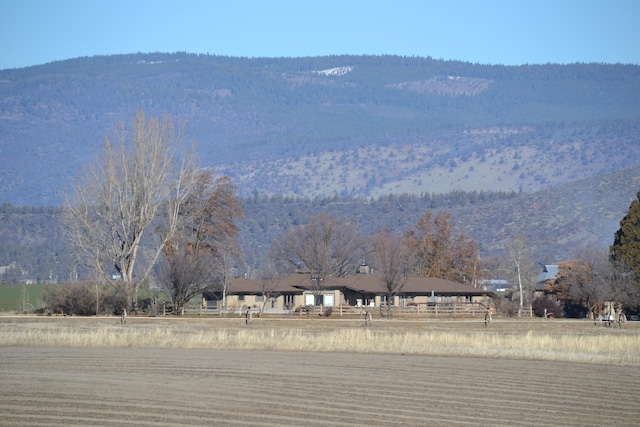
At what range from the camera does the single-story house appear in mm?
80625

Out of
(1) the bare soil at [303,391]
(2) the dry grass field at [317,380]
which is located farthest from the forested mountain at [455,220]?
(1) the bare soil at [303,391]

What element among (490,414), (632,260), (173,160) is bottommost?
(490,414)

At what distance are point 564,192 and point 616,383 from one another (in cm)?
13856

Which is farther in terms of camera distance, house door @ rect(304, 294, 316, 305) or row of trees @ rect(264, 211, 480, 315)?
row of trees @ rect(264, 211, 480, 315)

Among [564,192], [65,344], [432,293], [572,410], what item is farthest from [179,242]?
[564,192]

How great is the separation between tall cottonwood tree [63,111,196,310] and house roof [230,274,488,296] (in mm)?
17456

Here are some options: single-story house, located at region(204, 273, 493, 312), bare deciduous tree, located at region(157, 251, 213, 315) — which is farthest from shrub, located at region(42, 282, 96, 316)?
single-story house, located at region(204, 273, 493, 312)

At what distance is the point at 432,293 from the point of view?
265 ft

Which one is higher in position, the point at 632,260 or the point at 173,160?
the point at 173,160

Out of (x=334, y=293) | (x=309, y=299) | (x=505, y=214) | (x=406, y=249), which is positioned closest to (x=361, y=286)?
(x=334, y=293)

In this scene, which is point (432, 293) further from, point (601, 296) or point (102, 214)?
point (102, 214)

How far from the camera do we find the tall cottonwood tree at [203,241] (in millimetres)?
68500

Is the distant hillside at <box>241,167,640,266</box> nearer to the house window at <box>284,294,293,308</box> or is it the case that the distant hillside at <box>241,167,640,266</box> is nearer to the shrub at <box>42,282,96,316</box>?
the house window at <box>284,294,293,308</box>

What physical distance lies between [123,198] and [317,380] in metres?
41.0
